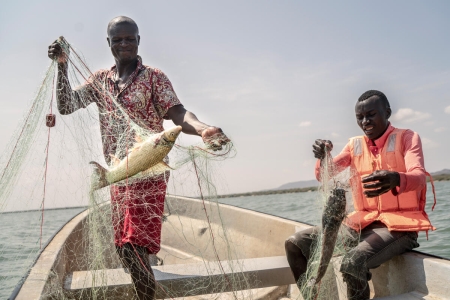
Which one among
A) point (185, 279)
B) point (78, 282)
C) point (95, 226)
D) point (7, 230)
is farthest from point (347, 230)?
point (7, 230)

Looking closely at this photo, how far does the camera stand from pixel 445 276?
286cm

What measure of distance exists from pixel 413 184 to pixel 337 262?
3.26 feet

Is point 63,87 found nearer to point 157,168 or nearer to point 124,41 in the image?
point 124,41

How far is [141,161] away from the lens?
7.59ft

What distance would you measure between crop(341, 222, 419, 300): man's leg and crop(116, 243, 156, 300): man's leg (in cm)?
145

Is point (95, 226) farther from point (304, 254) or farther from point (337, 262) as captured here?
point (337, 262)

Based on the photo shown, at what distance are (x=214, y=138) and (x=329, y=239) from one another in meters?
1.24

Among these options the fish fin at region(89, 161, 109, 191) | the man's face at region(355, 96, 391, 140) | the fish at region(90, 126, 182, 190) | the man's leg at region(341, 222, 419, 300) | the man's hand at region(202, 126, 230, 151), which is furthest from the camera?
the man's face at region(355, 96, 391, 140)

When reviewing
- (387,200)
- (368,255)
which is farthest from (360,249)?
(387,200)

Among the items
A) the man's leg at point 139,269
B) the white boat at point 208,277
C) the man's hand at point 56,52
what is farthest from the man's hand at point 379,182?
the man's hand at point 56,52

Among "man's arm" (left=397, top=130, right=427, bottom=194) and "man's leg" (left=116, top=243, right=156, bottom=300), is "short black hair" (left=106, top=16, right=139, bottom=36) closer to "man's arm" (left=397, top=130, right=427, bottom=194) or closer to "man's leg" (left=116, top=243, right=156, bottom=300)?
"man's leg" (left=116, top=243, right=156, bottom=300)

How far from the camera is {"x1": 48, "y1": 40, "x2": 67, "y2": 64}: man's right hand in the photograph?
2.95 metres

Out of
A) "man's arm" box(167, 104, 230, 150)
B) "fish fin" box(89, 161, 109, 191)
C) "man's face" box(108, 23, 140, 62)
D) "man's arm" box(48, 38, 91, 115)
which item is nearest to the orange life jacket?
"man's arm" box(167, 104, 230, 150)

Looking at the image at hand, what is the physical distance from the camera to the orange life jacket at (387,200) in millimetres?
3197
